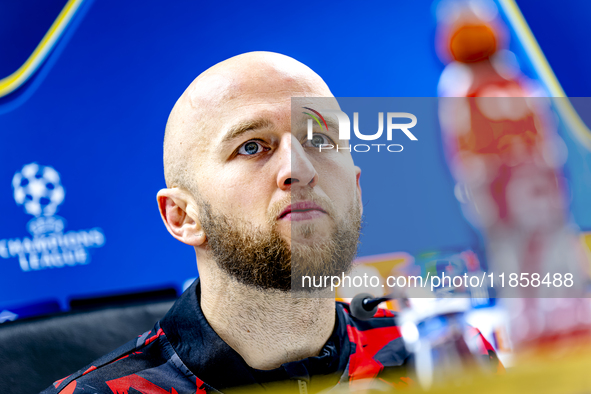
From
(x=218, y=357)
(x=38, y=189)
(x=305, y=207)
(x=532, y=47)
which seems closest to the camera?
(x=305, y=207)

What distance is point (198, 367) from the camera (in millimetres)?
779

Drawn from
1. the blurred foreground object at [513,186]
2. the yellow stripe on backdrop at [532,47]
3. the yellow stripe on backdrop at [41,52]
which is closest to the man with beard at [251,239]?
the blurred foreground object at [513,186]

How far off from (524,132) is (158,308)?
0.87 metres

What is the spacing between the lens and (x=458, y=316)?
24.9 inches

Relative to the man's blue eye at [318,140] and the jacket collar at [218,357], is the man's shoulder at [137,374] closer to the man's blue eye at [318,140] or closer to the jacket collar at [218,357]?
the jacket collar at [218,357]

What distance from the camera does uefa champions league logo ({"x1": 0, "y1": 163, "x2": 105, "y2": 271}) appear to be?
1289 millimetres

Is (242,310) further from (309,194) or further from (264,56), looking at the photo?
(264,56)

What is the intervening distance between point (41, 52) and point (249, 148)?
931 millimetres

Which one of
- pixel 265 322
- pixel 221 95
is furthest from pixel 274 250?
pixel 221 95

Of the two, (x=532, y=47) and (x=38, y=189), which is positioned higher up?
(x=532, y=47)

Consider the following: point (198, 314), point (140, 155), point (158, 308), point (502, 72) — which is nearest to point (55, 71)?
point (140, 155)

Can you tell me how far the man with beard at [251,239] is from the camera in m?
0.69

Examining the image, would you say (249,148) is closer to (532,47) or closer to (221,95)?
(221,95)

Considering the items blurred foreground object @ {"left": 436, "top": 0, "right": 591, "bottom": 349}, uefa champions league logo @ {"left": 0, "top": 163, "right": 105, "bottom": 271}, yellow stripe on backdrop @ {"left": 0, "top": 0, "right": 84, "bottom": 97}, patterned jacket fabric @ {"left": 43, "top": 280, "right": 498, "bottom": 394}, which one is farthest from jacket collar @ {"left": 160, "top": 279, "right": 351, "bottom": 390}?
yellow stripe on backdrop @ {"left": 0, "top": 0, "right": 84, "bottom": 97}
